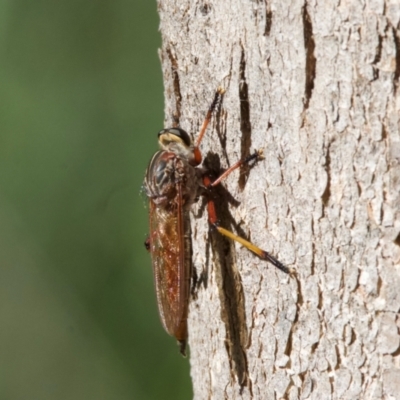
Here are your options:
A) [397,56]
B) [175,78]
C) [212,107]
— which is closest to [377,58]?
[397,56]

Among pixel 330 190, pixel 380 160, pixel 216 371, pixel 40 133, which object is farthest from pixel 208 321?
pixel 40 133

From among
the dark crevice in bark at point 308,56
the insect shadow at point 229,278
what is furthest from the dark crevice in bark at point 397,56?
the insect shadow at point 229,278

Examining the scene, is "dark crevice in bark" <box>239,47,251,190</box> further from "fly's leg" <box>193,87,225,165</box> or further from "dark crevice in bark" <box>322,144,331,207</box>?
"dark crevice in bark" <box>322,144,331,207</box>

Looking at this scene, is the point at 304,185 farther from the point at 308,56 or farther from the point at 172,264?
the point at 172,264

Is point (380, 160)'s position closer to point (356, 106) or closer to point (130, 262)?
point (356, 106)

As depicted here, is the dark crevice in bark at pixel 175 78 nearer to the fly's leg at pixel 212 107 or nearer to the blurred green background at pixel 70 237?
the fly's leg at pixel 212 107

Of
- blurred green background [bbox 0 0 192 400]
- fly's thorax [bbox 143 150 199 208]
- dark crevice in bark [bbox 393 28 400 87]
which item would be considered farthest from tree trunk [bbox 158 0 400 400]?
blurred green background [bbox 0 0 192 400]
